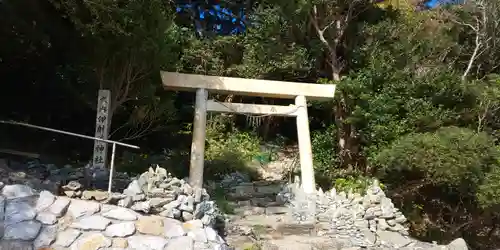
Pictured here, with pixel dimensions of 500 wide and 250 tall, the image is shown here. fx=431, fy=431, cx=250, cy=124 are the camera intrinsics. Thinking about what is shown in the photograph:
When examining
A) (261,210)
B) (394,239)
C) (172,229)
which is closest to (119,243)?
(172,229)

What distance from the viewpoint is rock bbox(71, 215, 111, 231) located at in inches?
173

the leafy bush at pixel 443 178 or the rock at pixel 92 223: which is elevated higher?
the leafy bush at pixel 443 178

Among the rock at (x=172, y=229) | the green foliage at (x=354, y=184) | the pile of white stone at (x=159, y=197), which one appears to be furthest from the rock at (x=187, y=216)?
the green foliage at (x=354, y=184)

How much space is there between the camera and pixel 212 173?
10250 mm

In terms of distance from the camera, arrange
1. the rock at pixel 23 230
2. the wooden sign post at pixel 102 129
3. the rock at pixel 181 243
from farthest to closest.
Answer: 1. the wooden sign post at pixel 102 129
2. the rock at pixel 181 243
3. the rock at pixel 23 230

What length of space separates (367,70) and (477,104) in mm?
2644

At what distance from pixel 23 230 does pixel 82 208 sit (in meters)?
0.58

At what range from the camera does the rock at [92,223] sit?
4.40 m

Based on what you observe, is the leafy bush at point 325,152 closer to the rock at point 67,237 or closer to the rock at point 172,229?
the rock at point 172,229

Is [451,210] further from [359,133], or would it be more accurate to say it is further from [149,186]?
[149,186]

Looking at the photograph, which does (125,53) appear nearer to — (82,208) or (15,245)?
(82,208)

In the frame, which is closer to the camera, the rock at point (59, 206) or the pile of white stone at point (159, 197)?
the rock at point (59, 206)

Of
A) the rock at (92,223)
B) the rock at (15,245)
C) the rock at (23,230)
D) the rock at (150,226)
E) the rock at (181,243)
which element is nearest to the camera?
the rock at (15,245)

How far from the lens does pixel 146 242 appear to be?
4449 millimetres
